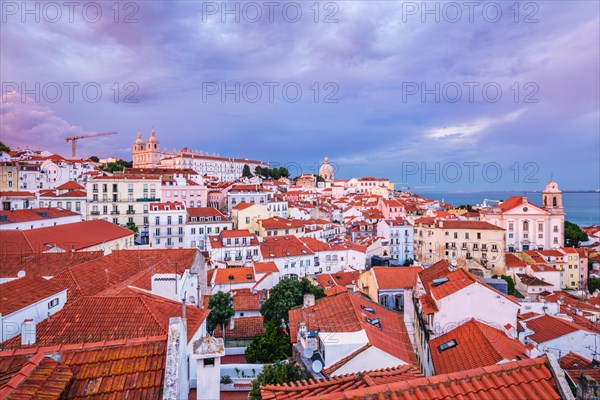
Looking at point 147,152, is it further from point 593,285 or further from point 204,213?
point 593,285

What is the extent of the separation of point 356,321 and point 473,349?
3.40 metres

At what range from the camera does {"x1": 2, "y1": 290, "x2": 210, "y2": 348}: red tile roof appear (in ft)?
25.6

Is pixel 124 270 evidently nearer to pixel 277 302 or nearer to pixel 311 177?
pixel 277 302

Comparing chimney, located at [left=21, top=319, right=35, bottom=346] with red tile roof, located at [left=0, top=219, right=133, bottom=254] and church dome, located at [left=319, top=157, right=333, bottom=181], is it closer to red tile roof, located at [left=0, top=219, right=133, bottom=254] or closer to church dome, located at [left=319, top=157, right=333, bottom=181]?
red tile roof, located at [left=0, top=219, right=133, bottom=254]

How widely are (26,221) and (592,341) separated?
43.4 meters

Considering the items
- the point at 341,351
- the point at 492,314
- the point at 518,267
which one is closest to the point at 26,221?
the point at 341,351

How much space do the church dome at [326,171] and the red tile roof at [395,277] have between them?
111170mm

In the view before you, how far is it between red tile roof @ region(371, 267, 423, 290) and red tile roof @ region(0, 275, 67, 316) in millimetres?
14321

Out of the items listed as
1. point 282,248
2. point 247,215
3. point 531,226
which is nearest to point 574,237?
point 531,226

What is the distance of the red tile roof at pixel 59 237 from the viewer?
24.3 meters

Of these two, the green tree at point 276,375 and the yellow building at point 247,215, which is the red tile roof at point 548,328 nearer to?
the green tree at point 276,375

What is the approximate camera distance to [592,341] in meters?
16.6

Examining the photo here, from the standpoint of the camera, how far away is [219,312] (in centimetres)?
1655

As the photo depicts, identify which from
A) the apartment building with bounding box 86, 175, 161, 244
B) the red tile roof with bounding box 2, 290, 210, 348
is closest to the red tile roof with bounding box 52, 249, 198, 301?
the red tile roof with bounding box 2, 290, 210, 348
